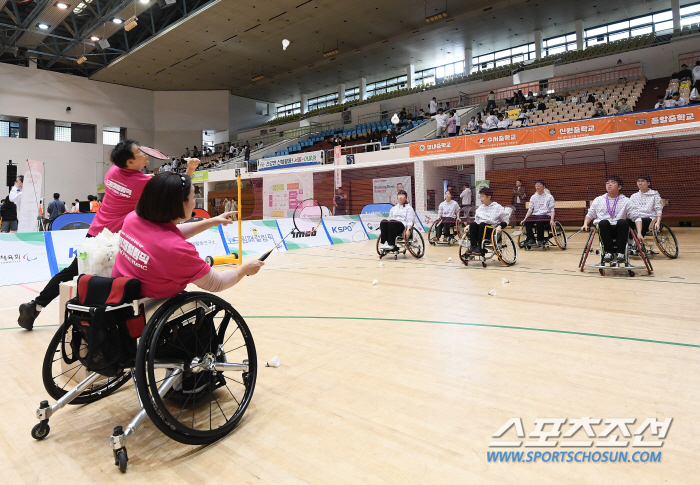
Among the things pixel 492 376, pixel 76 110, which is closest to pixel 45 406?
pixel 492 376

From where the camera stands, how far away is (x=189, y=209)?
74.6 inches

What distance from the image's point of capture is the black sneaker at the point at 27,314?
136 inches

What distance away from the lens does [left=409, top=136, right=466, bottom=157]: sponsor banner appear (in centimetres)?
1432

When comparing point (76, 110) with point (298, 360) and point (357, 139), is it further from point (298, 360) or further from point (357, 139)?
point (298, 360)

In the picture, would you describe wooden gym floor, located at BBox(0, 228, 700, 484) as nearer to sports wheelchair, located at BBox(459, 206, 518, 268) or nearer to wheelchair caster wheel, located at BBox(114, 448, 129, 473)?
wheelchair caster wheel, located at BBox(114, 448, 129, 473)

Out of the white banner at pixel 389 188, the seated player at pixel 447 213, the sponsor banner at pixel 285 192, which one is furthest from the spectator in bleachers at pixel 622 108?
the sponsor banner at pixel 285 192

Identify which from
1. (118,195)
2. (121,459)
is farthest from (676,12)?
(121,459)

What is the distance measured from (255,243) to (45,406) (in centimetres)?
742

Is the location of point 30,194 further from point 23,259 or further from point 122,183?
point 122,183

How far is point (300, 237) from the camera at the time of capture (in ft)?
34.6

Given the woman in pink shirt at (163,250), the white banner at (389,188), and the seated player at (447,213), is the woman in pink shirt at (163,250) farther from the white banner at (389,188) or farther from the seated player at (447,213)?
the white banner at (389,188)

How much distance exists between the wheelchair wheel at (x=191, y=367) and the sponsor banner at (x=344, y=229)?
30.0 ft

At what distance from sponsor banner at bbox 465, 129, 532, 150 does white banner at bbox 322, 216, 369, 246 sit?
5017mm

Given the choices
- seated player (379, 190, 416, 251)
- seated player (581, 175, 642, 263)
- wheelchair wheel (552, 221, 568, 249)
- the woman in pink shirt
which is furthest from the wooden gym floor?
wheelchair wheel (552, 221, 568, 249)
